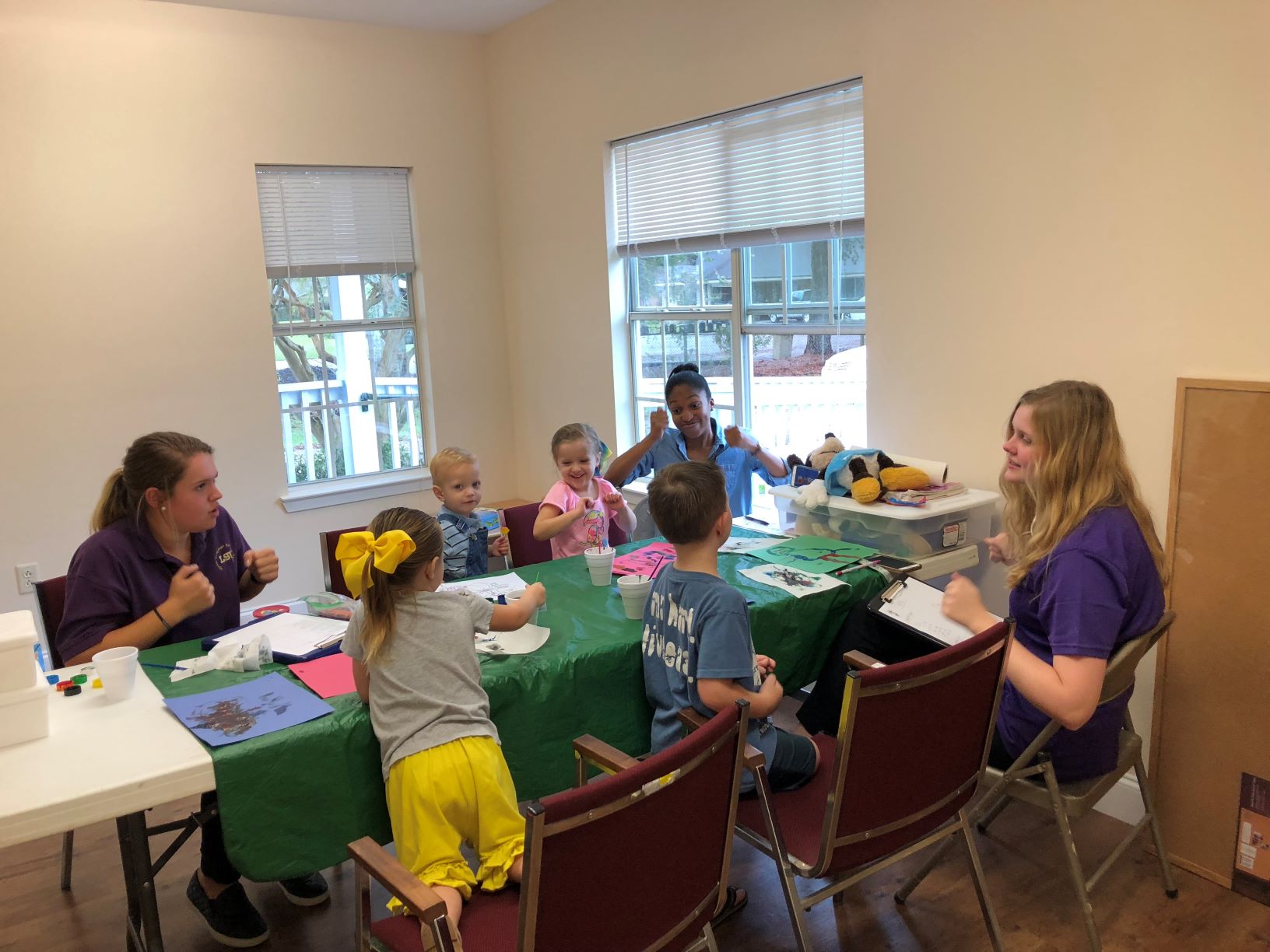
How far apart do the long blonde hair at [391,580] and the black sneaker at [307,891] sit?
3.59ft

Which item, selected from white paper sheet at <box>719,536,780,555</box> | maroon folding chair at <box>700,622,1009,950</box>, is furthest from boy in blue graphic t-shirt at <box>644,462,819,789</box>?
white paper sheet at <box>719,536,780,555</box>

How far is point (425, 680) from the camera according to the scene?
6.26 ft

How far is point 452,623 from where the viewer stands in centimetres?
196

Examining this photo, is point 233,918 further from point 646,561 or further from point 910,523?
point 910,523

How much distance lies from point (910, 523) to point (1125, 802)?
1025 millimetres

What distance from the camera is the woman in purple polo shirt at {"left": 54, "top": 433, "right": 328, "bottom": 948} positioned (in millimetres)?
2348

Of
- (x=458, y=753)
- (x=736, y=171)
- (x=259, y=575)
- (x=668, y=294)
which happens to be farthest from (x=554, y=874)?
(x=668, y=294)

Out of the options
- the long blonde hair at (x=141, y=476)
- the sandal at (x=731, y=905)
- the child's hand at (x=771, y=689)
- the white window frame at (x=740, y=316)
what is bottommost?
the sandal at (x=731, y=905)

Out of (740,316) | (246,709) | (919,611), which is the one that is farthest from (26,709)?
(740,316)

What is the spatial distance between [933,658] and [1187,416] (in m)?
1.28

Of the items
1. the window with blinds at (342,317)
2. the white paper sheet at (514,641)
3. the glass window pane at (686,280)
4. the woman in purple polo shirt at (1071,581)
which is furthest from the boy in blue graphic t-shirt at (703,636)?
the window with blinds at (342,317)

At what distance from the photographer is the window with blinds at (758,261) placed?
3670mm

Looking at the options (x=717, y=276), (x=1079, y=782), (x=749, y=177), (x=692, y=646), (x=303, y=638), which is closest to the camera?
(x=692, y=646)

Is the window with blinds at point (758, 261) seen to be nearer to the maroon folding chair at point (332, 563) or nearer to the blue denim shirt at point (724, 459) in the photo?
the blue denim shirt at point (724, 459)
